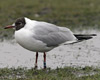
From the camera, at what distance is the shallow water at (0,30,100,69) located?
8352 millimetres

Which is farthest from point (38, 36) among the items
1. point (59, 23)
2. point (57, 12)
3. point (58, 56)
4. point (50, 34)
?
point (57, 12)

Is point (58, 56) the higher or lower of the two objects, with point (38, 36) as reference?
lower

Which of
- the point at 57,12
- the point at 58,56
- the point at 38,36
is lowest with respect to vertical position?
the point at 58,56

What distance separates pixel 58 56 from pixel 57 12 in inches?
214

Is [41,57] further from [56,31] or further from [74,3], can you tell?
[74,3]

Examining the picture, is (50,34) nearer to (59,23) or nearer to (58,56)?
(58,56)

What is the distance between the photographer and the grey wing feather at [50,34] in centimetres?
742

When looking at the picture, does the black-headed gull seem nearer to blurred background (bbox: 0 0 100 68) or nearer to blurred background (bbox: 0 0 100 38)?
blurred background (bbox: 0 0 100 68)

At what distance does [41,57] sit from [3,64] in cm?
121

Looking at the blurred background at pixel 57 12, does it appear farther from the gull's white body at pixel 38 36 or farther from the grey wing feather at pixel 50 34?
the gull's white body at pixel 38 36

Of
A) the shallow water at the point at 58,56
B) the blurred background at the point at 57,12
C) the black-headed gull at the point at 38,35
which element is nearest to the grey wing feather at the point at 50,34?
the black-headed gull at the point at 38,35

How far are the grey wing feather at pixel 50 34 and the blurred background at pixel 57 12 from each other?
15.4 feet

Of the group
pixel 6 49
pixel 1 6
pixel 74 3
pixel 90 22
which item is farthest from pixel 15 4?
pixel 6 49

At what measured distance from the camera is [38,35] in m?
7.37
